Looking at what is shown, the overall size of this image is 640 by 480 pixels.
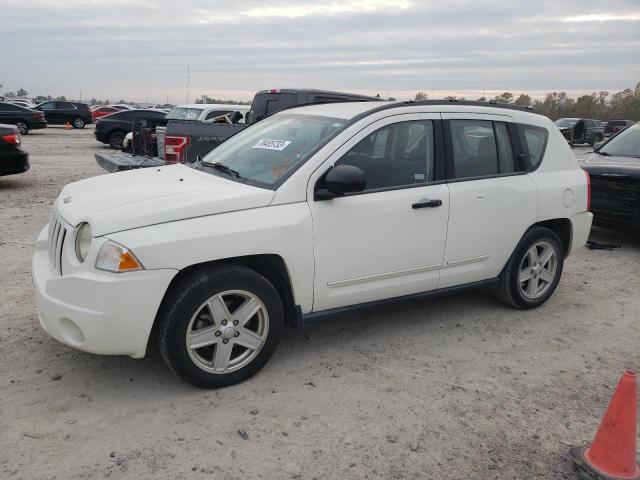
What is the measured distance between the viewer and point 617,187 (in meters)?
7.53

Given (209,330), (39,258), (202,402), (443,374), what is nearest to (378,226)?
(443,374)

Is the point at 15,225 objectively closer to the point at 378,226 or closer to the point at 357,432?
the point at 378,226

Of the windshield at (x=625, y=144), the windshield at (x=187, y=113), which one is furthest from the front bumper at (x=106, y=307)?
the windshield at (x=187, y=113)

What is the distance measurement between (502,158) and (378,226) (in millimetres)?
1510

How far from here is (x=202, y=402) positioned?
3.46 metres

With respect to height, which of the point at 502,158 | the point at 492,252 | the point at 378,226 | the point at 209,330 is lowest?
the point at 209,330

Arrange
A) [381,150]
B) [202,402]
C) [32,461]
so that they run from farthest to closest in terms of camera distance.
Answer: [381,150], [202,402], [32,461]

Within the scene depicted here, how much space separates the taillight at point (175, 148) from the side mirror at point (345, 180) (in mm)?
5127

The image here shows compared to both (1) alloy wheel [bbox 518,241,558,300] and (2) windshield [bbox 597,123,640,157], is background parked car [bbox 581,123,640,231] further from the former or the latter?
(1) alloy wheel [bbox 518,241,558,300]

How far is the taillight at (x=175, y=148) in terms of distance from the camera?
27.4 feet

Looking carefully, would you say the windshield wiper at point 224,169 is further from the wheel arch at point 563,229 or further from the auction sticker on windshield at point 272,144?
the wheel arch at point 563,229

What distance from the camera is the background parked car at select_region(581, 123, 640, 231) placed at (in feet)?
24.3

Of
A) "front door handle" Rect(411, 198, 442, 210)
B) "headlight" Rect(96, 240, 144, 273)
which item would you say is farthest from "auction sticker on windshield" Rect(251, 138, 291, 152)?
"headlight" Rect(96, 240, 144, 273)

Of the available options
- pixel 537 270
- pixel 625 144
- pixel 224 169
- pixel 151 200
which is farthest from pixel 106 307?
pixel 625 144
